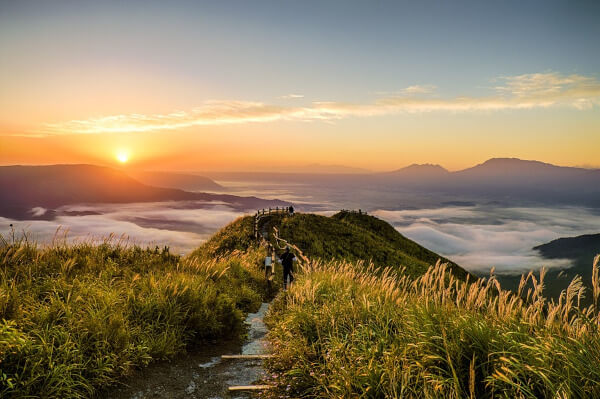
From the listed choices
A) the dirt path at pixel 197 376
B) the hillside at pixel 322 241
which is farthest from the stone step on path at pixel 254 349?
the hillside at pixel 322 241

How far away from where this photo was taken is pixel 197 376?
259 inches

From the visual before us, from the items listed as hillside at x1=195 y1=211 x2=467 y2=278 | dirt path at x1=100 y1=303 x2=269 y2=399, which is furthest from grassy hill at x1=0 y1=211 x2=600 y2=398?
hillside at x1=195 y1=211 x2=467 y2=278

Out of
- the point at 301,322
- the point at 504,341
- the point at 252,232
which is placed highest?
the point at 504,341

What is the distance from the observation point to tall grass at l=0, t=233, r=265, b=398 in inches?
193

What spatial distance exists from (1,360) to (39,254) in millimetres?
4847

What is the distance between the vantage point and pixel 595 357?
3.61 meters

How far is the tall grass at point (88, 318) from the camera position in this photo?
489 centimetres

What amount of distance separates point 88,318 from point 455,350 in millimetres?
5369

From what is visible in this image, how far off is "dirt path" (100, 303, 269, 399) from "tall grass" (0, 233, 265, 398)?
23 centimetres

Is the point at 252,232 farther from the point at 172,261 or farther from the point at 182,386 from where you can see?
the point at 182,386

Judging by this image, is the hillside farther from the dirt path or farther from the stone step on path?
the dirt path

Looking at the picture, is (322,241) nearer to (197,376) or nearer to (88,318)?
(197,376)

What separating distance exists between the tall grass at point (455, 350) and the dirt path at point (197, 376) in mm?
651

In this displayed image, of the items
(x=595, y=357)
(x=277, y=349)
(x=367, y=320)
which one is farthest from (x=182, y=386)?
(x=595, y=357)
